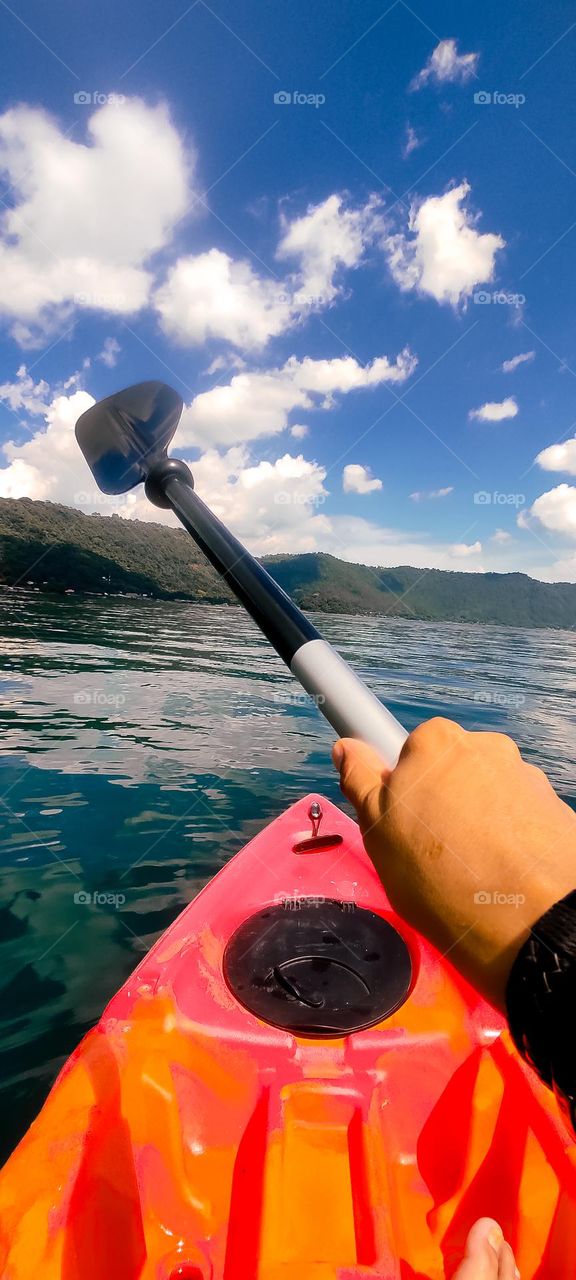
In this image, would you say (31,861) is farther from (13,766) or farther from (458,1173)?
(458,1173)

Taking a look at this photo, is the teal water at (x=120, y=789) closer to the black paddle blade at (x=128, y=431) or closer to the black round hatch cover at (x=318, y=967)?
the black round hatch cover at (x=318, y=967)

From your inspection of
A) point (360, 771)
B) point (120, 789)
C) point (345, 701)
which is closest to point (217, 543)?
point (345, 701)

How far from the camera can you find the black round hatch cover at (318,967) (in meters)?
2.87

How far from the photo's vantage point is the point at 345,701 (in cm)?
110

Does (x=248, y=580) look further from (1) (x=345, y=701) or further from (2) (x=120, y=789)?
(2) (x=120, y=789)

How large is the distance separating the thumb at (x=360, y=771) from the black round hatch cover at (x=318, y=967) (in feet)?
8.34

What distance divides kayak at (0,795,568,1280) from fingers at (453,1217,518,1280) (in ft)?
0.60

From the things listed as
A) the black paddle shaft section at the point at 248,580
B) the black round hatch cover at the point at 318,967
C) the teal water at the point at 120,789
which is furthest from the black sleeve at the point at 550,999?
the teal water at the point at 120,789

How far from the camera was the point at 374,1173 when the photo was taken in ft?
7.72

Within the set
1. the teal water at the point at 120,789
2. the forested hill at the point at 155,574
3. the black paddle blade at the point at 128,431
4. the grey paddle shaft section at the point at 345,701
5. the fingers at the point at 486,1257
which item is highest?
the forested hill at the point at 155,574

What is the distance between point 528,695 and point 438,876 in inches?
842

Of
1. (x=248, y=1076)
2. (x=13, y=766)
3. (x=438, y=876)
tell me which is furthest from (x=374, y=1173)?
(x=13, y=766)

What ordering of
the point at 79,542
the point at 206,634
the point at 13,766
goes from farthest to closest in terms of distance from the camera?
1. the point at 79,542
2. the point at 206,634
3. the point at 13,766

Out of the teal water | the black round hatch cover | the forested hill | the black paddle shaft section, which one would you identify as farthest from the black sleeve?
the forested hill
